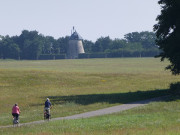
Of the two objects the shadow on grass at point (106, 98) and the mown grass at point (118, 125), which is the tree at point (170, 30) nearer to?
the shadow on grass at point (106, 98)

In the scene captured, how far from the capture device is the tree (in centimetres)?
5123

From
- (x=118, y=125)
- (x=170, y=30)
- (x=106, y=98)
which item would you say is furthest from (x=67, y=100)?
(x=118, y=125)

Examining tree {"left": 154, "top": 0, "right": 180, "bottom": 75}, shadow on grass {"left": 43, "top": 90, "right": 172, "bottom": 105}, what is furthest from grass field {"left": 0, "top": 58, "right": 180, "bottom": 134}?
tree {"left": 154, "top": 0, "right": 180, "bottom": 75}

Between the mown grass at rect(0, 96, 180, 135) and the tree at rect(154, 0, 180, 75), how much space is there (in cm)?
1396

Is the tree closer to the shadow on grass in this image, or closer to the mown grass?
the shadow on grass

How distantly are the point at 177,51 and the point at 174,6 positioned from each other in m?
4.88

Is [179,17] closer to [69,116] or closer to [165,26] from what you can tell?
[165,26]

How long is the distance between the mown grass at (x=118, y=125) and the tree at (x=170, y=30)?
1396 cm

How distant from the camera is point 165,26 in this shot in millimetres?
53031

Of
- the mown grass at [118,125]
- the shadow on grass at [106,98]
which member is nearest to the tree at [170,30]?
the shadow on grass at [106,98]

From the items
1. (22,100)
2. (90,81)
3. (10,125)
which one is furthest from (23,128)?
(90,81)

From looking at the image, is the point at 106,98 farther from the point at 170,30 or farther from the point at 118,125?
the point at 118,125

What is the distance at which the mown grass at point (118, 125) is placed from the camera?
27602 mm

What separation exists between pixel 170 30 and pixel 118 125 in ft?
84.2
